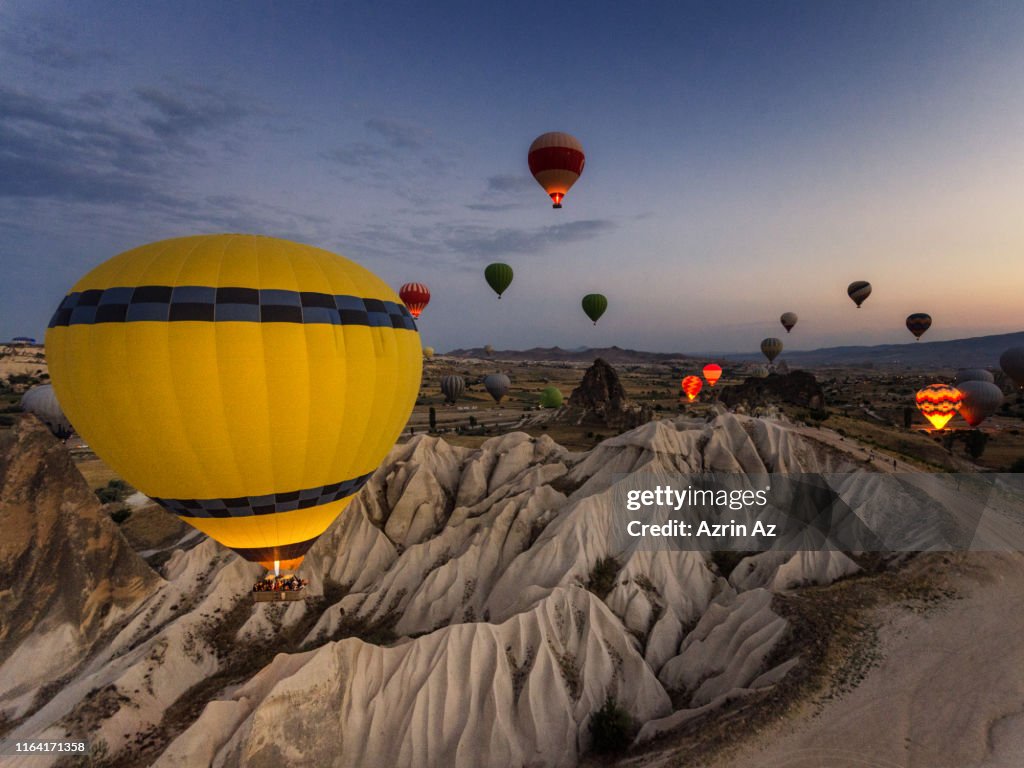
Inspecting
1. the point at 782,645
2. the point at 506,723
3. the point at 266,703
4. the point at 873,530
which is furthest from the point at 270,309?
the point at 873,530

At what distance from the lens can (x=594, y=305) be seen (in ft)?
214

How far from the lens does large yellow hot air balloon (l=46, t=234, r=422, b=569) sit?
38.1 feet

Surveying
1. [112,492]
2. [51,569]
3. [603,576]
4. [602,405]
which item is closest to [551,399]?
[602,405]

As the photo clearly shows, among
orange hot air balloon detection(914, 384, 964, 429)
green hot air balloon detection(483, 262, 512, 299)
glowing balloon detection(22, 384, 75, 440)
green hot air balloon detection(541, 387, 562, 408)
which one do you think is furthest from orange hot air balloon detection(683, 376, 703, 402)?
glowing balloon detection(22, 384, 75, 440)

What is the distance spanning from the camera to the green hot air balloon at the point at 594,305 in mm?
64688

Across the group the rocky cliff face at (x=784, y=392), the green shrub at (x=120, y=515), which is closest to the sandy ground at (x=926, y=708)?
the green shrub at (x=120, y=515)

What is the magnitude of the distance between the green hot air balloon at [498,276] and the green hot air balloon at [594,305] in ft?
54.0

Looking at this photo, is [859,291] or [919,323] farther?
[919,323]

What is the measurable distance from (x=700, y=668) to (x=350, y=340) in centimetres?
1873

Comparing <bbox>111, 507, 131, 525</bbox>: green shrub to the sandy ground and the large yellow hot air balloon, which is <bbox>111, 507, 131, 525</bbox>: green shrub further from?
the sandy ground

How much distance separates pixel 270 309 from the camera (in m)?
12.2

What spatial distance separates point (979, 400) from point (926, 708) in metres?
62.7

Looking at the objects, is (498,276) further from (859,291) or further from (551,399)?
(859,291)

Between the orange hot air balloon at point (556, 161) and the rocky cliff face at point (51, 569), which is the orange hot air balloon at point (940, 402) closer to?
the orange hot air balloon at point (556, 161)
